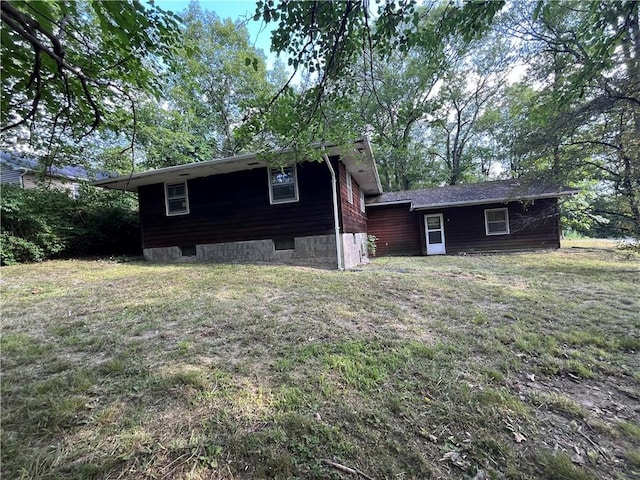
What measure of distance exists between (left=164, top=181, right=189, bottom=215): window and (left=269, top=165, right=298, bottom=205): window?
126 inches

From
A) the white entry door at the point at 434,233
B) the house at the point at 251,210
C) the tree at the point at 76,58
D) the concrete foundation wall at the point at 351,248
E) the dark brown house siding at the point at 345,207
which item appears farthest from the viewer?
the white entry door at the point at 434,233

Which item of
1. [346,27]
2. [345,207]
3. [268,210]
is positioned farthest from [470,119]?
[346,27]

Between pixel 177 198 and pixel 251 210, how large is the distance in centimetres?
293

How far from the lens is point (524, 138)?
7.39 metres

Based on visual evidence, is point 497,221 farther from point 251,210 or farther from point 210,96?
point 210,96

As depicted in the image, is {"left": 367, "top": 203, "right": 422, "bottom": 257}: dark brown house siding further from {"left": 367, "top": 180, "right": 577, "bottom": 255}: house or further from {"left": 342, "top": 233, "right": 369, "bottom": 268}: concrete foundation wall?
{"left": 342, "top": 233, "right": 369, "bottom": 268}: concrete foundation wall

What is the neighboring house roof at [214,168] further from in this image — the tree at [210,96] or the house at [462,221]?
the tree at [210,96]

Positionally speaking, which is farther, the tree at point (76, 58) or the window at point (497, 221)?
the window at point (497, 221)

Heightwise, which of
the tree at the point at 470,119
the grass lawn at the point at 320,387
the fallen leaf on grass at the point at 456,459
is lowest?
the fallen leaf on grass at the point at 456,459

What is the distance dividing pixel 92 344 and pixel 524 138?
32.0 feet

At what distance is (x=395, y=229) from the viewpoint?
567 inches

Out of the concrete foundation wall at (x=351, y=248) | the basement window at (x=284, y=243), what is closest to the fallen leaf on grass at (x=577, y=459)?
the concrete foundation wall at (x=351, y=248)

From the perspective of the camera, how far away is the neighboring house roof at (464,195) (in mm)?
11375

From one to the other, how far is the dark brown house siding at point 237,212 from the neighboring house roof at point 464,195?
6.58 metres
